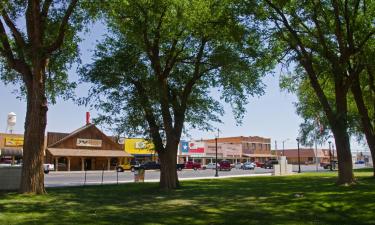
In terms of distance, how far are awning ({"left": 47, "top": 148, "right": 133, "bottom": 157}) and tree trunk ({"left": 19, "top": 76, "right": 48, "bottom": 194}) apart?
4194 centimetres

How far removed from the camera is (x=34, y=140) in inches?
774

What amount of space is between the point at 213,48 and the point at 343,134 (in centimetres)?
864

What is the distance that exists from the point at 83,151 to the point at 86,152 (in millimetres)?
458

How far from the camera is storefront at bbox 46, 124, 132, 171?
6294 centimetres

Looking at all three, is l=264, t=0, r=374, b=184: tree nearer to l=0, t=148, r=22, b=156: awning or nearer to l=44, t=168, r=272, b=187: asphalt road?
l=44, t=168, r=272, b=187: asphalt road

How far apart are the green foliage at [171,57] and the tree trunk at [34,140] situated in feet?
12.4

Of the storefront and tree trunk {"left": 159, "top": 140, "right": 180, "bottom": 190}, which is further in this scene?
the storefront

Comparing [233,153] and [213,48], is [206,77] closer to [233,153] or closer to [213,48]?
[213,48]

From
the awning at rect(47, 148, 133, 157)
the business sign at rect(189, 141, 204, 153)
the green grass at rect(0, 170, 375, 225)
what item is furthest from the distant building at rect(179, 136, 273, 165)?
the green grass at rect(0, 170, 375, 225)

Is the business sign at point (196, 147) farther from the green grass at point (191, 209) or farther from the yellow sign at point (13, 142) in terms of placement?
the green grass at point (191, 209)

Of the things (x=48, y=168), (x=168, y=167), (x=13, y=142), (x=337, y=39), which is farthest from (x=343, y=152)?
(x=13, y=142)

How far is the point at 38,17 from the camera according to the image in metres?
20.4

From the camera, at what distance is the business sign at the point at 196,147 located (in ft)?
295

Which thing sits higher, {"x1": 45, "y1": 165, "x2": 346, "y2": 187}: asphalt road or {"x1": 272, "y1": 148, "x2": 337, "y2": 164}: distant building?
{"x1": 272, "y1": 148, "x2": 337, "y2": 164}: distant building
